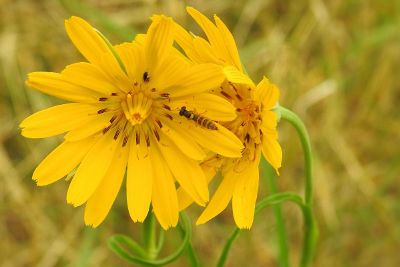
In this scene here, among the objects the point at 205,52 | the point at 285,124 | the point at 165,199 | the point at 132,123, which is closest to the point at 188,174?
the point at 165,199

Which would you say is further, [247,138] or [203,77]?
[247,138]

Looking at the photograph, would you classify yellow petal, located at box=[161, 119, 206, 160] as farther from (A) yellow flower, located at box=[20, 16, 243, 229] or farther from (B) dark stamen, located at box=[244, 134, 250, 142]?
(B) dark stamen, located at box=[244, 134, 250, 142]

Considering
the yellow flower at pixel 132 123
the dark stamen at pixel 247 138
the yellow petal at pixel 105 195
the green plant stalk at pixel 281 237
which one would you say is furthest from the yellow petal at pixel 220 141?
the green plant stalk at pixel 281 237

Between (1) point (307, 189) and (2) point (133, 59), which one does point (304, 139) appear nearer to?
(1) point (307, 189)

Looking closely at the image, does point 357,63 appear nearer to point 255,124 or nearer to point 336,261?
point 336,261

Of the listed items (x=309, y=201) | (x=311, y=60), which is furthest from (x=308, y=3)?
(x=309, y=201)

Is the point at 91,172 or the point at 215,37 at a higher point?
the point at 215,37

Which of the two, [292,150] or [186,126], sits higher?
[292,150]
